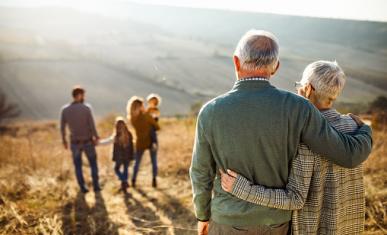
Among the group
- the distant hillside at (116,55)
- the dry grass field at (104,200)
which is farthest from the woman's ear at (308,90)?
the distant hillside at (116,55)

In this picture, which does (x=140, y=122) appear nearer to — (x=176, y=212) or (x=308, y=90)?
(x=176, y=212)

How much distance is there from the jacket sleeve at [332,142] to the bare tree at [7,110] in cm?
2450

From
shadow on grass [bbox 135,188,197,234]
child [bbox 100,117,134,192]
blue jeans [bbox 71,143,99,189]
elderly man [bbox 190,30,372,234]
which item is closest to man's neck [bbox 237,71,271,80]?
elderly man [bbox 190,30,372,234]

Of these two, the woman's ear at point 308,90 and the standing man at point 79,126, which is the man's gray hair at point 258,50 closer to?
the woman's ear at point 308,90

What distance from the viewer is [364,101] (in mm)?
10297

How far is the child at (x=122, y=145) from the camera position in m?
6.12

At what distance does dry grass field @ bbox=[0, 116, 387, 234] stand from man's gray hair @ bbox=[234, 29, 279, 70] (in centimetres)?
264

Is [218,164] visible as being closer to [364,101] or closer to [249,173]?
[249,173]

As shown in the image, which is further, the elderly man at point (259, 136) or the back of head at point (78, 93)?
the back of head at point (78, 93)

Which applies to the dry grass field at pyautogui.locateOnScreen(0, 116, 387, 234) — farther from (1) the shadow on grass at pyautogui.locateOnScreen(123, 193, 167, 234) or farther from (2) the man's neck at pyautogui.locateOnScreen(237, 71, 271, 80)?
(2) the man's neck at pyautogui.locateOnScreen(237, 71, 271, 80)

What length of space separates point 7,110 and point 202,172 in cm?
2663

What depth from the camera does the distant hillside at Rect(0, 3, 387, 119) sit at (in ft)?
93.6

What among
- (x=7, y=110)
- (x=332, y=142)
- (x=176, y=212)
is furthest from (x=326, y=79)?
(x=7, y=110)

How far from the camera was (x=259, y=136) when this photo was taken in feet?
6.10
